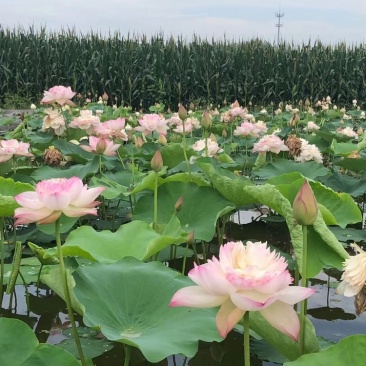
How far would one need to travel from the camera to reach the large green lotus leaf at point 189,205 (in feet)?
6.35

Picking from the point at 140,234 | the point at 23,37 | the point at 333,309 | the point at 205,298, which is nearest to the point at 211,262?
the point at 205,298

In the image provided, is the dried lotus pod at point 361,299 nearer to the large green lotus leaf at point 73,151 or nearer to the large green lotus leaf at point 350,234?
the large green lotus leaf at point 350,234

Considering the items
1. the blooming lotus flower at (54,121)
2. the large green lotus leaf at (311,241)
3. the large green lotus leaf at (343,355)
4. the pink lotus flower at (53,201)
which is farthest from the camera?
the blooming lotus flower at (54,121)

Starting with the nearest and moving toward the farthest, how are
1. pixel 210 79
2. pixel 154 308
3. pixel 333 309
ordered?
1. pixel 154 308
2. pixel 333 309
3. pixel 210 79

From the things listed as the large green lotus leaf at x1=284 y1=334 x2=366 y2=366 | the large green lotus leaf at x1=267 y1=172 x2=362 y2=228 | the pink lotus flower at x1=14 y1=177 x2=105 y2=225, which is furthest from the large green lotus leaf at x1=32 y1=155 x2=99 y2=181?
the large green lotus leaf at x1=284 y1=334 x2=366 y2=366

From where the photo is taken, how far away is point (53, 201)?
1.01 m

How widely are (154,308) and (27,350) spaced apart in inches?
10.4

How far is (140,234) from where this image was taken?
1514 millimetres

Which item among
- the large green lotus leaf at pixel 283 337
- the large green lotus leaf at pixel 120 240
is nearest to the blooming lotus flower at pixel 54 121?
the large green lotus leaf at pixel 120 240

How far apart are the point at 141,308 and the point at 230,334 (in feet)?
1.78

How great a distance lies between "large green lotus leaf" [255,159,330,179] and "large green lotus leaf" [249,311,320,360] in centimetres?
139

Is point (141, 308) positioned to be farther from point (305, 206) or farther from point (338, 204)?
point (338, 204)

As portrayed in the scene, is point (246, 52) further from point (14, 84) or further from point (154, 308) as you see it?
point (154, 308)

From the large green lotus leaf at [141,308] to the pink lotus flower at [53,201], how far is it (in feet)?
0.54
